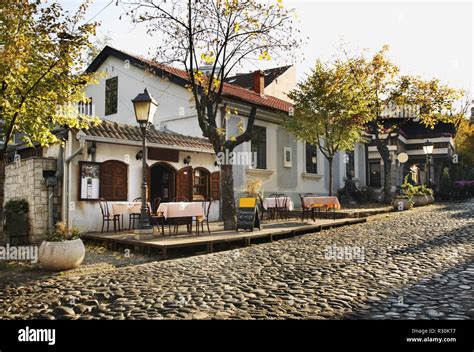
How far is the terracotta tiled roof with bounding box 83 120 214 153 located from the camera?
10.6m

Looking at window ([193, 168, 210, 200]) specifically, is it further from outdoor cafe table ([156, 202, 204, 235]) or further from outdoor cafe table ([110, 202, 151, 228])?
outdoor cafe table ([156, 202, 204, 235])

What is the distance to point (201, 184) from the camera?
1362 centimetres

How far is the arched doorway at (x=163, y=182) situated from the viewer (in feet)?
41.1

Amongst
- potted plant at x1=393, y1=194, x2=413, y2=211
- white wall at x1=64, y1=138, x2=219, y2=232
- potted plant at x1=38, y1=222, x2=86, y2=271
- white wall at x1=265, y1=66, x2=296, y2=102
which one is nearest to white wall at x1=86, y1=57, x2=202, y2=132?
white wall at x1=64, y1=138, x2=219, y2=232

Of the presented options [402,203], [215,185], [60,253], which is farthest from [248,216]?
[402,203]

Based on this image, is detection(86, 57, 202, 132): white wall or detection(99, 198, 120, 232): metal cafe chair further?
detection(86, 57, 202, 132): white wall

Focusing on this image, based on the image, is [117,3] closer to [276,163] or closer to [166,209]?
[166,209]

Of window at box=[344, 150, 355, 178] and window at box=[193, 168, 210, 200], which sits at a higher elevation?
window at box=[344, 150, 355, 178]

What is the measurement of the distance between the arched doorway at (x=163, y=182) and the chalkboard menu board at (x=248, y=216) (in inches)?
116

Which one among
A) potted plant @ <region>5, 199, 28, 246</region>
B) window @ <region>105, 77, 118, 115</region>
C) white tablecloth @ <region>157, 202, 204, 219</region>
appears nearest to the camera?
white tablecloth @ <region>157, 202, 204, 219</region>

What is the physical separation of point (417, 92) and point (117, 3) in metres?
16.4

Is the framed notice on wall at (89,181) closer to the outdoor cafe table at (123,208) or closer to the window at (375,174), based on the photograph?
the outdoor cafe table at (123,208)

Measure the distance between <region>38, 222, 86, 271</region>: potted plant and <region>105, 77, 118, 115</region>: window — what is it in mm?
13276
